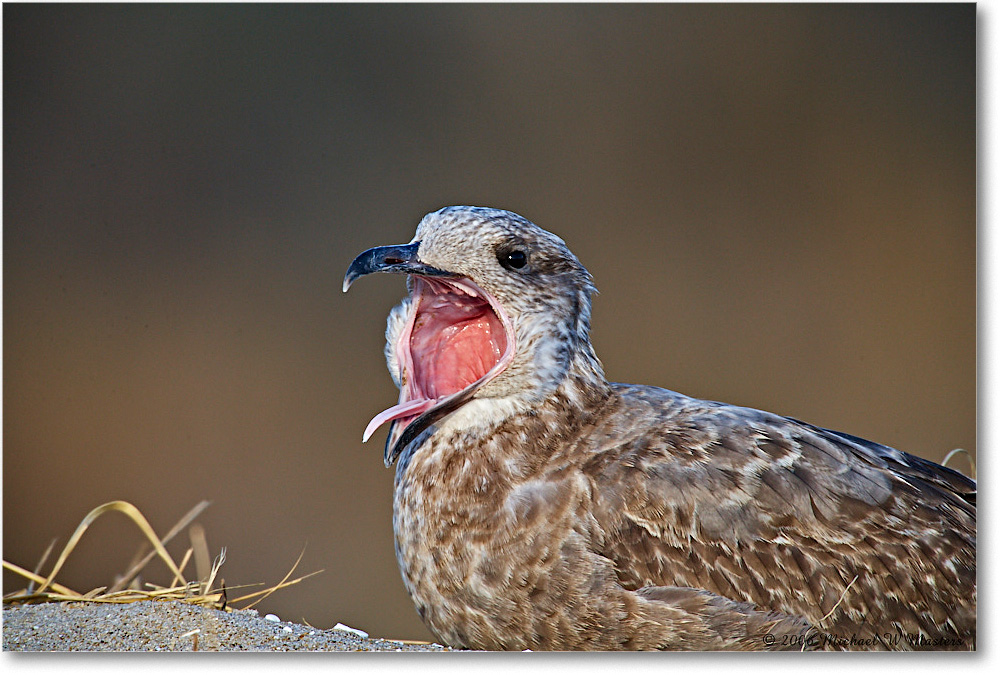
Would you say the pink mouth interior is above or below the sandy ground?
above

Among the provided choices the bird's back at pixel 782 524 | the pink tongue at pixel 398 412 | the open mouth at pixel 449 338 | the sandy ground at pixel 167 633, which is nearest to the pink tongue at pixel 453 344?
the open mouth at pixel 449 338

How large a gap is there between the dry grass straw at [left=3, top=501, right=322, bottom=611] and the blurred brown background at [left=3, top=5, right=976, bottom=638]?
5cm

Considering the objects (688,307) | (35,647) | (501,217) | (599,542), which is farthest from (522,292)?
(35,647)

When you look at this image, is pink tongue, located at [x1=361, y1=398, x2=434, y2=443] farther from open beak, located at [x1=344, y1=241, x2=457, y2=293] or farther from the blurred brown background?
the blurred brown background

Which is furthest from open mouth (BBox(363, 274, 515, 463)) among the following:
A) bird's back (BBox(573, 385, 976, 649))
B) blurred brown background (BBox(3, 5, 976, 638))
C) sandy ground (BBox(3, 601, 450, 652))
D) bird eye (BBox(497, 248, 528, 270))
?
sandy ground (BBox(3, 601, 450, 652))

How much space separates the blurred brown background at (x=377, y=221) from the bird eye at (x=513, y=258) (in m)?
0.46

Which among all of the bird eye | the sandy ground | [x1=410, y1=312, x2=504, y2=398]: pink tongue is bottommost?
the sandy ground

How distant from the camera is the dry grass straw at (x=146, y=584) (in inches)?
97.3

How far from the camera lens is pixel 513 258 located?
7.42 ft

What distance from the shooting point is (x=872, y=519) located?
6.97 feet

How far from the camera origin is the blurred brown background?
2.64 metres

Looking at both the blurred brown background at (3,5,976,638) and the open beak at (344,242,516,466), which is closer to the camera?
the open beak at (344,242,516,466)

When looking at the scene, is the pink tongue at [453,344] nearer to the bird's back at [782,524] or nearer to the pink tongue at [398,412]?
the pink tongue at [398,412]

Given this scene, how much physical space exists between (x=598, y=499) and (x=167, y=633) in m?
1.08
